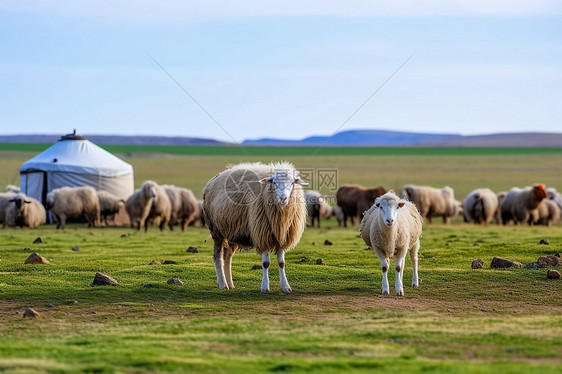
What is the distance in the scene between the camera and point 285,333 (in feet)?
26.2

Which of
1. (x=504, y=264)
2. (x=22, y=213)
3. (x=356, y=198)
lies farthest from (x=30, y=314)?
(x=356, y=198)

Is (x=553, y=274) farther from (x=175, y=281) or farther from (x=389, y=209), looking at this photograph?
(x=175, y=281)

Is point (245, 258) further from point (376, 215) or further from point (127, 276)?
point (376, 215)

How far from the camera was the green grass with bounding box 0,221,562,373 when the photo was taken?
256 inches

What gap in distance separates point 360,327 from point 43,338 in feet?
12.3

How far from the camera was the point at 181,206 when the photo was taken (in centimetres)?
3269

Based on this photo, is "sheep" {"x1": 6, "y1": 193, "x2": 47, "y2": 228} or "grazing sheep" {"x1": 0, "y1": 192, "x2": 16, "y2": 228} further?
"grazing sheep" {"x1": 0, "y1": 192, "x2": 16, "y2": 228}

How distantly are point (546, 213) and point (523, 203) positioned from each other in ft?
6.35

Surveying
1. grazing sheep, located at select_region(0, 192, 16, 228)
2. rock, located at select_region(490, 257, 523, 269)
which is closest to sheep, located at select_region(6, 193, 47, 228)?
grazing sheep, located at select_region(0, 192, 16, 228)

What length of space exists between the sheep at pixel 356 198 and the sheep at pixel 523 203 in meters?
7.69

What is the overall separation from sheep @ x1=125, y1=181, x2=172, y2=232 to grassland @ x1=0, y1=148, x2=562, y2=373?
444 inches

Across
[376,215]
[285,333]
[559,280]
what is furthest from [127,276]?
[559,280]

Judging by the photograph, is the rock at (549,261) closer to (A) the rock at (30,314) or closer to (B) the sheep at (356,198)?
(A) the rock at (30,314)

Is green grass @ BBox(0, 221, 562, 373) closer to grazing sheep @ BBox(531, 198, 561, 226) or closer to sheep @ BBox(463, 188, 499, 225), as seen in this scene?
sheep @ BBox(463, 188, 499, 225)
